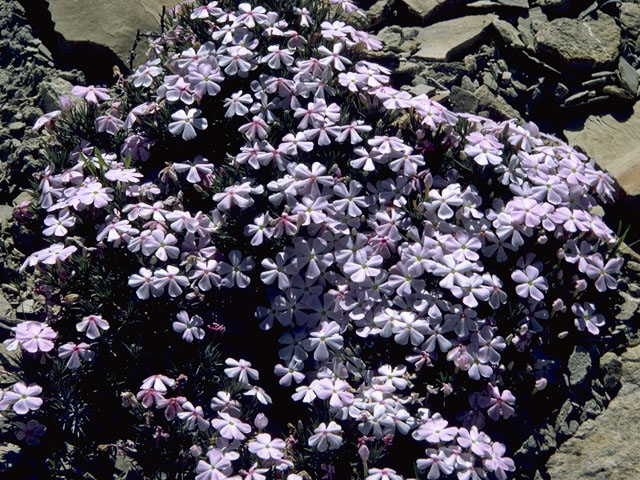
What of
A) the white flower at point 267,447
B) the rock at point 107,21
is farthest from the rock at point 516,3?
the white flower at point 267,447

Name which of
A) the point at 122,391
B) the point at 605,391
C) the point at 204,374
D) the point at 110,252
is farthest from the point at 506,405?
the point at 110,252

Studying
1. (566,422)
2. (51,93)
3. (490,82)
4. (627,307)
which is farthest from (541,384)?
(51,93)

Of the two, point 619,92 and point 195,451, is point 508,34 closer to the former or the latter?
point 619,92

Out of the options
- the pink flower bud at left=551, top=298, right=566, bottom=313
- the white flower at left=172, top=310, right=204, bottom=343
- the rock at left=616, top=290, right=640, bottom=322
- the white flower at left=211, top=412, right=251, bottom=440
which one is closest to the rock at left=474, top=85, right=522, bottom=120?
the rock at left=616, top=290, right=640, bottom=322

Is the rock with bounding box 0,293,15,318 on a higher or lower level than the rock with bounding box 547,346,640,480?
lower

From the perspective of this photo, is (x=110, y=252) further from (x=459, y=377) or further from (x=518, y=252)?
(x=518, y=252)

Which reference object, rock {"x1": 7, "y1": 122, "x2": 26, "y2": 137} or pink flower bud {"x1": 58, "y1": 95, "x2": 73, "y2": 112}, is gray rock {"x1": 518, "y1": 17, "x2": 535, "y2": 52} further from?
rock {"x1": 7, "y1": 122, "x2": 26, "y2": 137}
